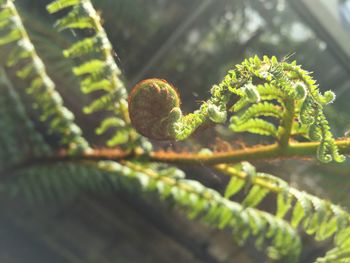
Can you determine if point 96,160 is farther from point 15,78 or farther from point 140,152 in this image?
point 15,78

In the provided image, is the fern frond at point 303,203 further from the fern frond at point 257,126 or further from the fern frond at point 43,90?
the fern frond at point 43,90

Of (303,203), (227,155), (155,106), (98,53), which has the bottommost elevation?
(303,203)

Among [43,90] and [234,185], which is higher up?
[43,90]

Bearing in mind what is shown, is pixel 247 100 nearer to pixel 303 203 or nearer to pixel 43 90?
pixel 303 203

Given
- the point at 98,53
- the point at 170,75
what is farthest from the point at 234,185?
the point at 170,75

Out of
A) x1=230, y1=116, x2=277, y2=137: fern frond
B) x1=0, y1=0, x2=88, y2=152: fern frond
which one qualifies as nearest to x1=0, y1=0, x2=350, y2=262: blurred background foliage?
x1=0, y1=0, x2=88, y2=152: fern frond

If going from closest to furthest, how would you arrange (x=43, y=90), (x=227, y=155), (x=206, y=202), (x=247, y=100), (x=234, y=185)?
(x=247, y=100) → (x=227, y=155) → (x=234, y=185) → (x=206, y=202) → (x=43, y=90)

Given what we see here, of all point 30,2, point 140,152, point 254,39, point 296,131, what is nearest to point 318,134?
point 296,131
